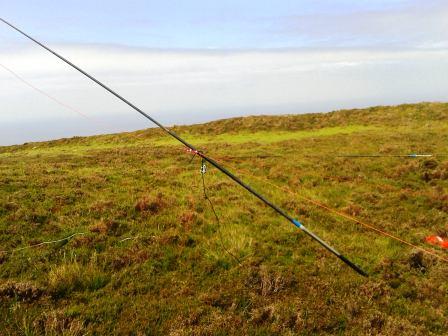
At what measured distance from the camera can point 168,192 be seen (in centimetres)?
1205

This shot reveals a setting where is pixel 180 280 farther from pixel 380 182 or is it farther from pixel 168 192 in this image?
pixel 380 182

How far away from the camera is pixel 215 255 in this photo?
24.7 ft

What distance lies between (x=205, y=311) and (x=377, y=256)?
439cm

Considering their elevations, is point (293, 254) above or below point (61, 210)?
below

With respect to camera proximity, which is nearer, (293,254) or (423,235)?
(293,254)

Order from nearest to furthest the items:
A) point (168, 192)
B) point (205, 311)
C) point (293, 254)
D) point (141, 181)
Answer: point (205, 311) → point (293, 254) → point (168, 192) → point (141, 181)

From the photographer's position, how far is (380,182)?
560 inches

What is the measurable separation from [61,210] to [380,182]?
11.8 metres

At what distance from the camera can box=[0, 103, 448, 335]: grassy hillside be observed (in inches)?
219

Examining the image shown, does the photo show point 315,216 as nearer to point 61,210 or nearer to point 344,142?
point 61,210

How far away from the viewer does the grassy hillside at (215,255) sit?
5551 millimetres

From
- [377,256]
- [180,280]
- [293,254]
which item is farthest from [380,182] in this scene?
[180,280]

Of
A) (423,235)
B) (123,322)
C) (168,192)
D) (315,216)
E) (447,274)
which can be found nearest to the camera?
(123,322)

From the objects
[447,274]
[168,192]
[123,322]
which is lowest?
[447,274]
